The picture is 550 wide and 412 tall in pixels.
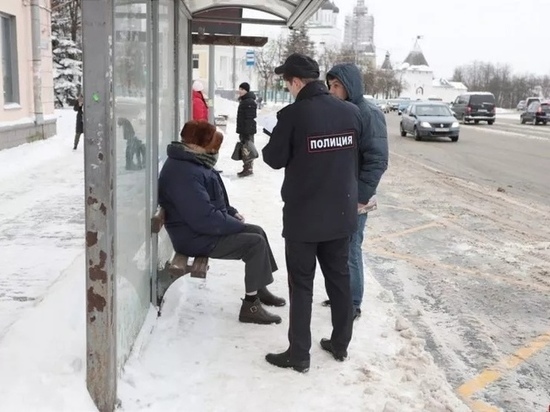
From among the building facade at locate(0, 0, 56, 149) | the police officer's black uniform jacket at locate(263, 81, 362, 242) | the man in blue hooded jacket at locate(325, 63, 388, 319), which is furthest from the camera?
the building facade at locate(0, 0, 56, 149)

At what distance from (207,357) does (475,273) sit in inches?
137

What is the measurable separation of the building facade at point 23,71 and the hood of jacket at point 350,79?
11437 mm

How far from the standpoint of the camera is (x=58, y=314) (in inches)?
163

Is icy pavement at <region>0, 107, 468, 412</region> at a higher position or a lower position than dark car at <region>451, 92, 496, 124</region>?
lower

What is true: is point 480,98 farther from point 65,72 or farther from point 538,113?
point 65,72

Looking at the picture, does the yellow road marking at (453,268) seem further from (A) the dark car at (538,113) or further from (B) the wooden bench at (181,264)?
(A) the dark car at (538,113)

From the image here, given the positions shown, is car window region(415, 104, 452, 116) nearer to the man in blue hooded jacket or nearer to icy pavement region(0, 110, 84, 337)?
icy pavement region(0, 110, 84, 337)

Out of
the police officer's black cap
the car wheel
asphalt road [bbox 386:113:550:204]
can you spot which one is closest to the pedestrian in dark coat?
the police officer's black cap

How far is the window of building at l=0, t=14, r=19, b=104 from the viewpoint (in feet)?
47.7

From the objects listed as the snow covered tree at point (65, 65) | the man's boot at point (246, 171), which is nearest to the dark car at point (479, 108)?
the snow covered tree at point (65, 65)

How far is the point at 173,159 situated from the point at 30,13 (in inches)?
529

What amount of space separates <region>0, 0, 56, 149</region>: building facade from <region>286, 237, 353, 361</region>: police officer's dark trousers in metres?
11.8

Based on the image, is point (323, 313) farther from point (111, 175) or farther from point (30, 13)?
point (30, 13)

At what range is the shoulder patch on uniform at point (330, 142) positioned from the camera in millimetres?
3443
